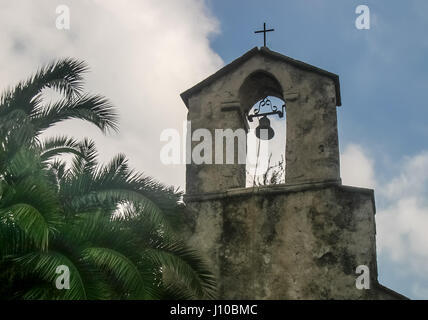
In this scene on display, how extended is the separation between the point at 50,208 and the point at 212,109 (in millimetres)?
3643

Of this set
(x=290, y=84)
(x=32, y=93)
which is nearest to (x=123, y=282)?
(x=32, y=93)

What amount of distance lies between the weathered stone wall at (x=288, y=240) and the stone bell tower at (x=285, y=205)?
0.01 metres

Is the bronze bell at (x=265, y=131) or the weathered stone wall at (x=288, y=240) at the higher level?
the bronze bell at (x=265, y=131)

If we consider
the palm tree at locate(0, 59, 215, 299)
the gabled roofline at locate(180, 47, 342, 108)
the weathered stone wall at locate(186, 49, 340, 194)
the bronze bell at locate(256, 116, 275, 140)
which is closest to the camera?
the palm tree at locate(0, 59, 215, 299)

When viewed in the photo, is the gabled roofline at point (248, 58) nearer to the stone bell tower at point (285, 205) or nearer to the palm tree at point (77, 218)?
the stone bell tower at point (285, 205)

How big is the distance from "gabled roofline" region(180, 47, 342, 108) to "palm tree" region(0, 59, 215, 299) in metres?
1.44

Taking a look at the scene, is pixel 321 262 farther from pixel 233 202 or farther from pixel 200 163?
pixel 200 163

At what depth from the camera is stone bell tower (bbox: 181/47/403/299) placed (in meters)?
8.63

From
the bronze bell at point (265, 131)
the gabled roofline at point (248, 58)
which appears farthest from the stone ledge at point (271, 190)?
the gabled roofline at point (248, 58)

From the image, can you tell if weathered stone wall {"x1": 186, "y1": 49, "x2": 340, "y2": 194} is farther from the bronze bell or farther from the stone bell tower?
the bronze bell

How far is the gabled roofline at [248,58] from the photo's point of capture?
9750 millimetres

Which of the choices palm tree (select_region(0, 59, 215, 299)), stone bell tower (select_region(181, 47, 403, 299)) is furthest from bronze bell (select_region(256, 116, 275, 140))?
palm tree (select_region(0, 59, 215, 299))

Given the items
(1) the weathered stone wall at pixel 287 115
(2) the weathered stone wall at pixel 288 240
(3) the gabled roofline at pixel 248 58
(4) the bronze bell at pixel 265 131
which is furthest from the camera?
(4) the bronze bell at pixel 265 131

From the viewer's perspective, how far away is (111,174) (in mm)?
8586
